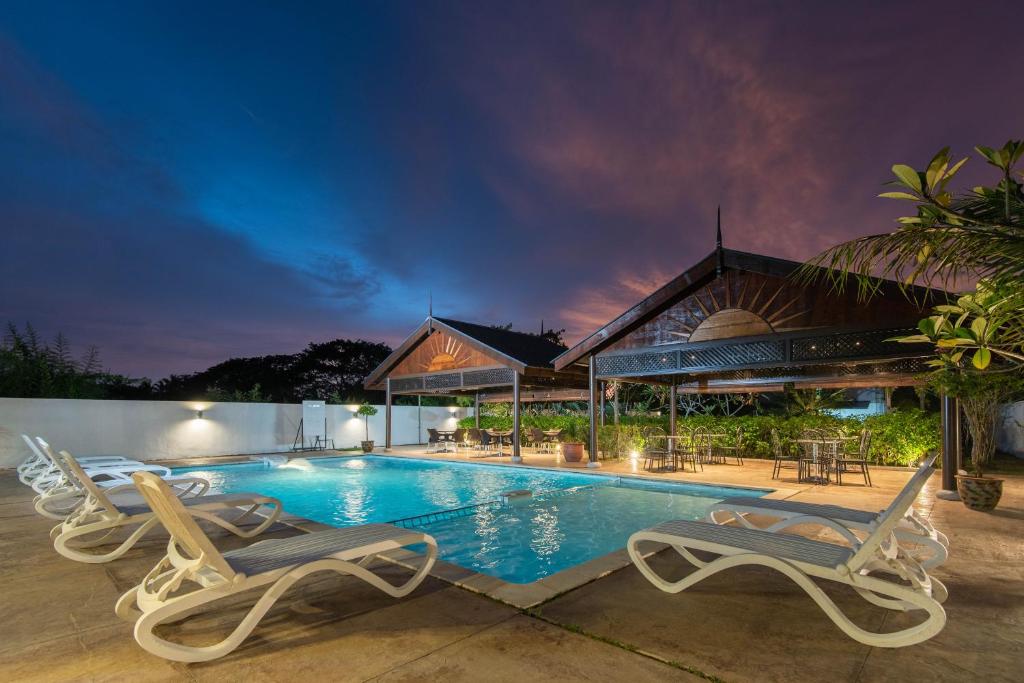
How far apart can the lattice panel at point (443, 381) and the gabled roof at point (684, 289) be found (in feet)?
15.3

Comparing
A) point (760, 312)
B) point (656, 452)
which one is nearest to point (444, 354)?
point (656, 452)

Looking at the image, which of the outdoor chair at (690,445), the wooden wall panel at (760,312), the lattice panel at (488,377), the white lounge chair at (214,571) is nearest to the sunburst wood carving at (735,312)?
the wooden wall panel at (760,312)

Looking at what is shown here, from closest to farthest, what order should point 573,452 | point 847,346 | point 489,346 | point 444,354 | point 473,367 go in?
1. point 847,346
2. point 573,452
3. point 489,346
4. point 473,367
5. point 444,354

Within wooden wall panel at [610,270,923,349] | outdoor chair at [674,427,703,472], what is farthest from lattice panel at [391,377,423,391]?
outdoor chair at [674,427,703,472]

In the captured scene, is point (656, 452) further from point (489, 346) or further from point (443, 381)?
point (443, 381)

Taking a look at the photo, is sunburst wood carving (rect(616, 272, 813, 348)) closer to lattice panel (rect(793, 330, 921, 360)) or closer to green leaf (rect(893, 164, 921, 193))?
lattice panel (rect(793, 330, 921, 360))

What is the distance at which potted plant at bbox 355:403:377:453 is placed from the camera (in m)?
17.7

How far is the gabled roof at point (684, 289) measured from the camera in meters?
8.97

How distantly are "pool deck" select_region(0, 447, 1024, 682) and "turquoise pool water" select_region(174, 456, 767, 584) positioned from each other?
1812 mm

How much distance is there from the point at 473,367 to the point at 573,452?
15.0 feet

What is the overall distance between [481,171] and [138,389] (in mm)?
19651

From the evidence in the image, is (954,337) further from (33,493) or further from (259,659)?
(33,493)

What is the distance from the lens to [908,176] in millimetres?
2553

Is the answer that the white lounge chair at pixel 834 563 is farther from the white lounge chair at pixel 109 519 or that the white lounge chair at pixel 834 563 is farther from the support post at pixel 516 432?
the support post at pixel 516 432
